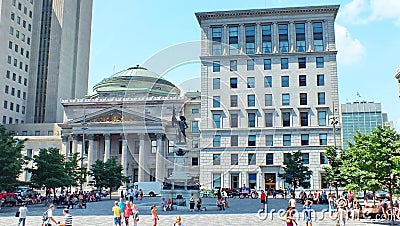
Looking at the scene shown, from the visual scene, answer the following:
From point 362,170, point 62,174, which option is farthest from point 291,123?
point 362,170

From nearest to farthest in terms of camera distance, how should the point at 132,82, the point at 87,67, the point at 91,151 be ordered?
the point at 91,151
the point at 132,82
the point at 87,67

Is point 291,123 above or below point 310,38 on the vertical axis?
→ below

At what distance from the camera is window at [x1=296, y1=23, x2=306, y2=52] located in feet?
215

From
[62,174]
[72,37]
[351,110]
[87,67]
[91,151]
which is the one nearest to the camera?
[62,174]

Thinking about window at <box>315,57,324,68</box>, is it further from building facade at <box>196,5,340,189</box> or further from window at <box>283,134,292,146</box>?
window at <box>283,134,292,146</box>

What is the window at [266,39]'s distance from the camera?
217ft

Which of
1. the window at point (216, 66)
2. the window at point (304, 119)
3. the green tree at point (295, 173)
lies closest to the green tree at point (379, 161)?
the green tree at point (295, 173)

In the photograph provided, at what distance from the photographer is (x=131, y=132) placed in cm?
8338

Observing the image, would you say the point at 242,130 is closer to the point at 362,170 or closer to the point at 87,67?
the point at 362,170

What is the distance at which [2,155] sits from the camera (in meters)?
35.0

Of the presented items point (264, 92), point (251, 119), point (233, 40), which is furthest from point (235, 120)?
→ point (233, 40)

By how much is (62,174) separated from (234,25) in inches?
1450

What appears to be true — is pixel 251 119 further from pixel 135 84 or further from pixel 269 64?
pixel 135 84

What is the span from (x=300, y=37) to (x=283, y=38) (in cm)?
271
